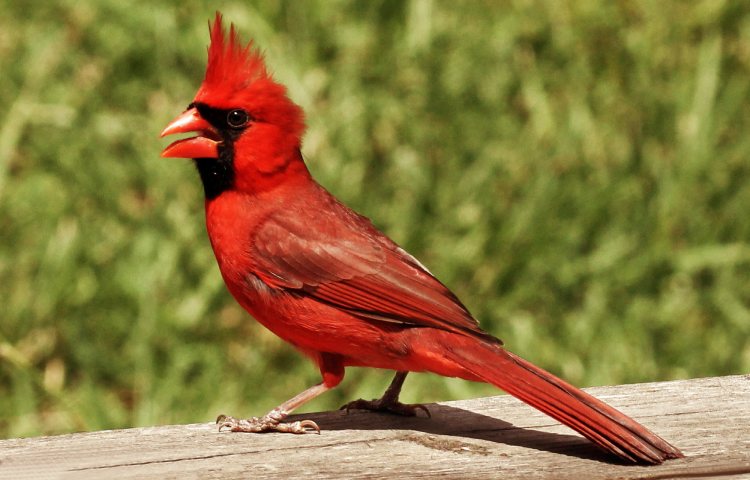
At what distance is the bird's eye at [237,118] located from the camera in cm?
315

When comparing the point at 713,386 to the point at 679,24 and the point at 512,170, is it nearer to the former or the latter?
the point at 512,170

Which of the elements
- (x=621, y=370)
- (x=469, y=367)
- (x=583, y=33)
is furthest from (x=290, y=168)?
(x=583, y=33)

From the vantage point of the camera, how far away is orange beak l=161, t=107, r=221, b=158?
3.15 metres

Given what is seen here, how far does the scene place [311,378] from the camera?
454cm

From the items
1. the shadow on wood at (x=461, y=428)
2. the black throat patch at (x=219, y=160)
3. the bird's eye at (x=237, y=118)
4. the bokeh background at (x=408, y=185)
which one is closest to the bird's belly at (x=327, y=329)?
the shadow on wood at (x=461, y=428)

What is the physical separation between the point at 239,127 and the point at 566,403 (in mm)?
1073

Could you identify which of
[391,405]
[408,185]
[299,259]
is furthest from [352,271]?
[408,185]

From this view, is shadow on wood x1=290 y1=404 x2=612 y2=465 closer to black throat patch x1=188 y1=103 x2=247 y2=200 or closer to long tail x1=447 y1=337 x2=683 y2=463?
long tail x1=447 y1=337 x2=683 y2=463

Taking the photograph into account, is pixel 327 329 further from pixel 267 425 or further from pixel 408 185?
pixel 408 185

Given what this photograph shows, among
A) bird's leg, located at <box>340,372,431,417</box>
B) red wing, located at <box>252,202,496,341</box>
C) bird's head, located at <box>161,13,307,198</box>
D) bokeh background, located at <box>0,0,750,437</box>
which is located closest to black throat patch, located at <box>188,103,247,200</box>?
bird's head, located at <box>161,13,307,198</box>

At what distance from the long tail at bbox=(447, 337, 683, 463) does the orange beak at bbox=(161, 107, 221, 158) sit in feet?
2.50

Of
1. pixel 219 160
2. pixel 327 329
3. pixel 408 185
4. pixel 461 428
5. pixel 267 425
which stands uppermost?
pixel 408 185

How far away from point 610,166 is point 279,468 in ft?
10.1

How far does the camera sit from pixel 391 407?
2.91 m
